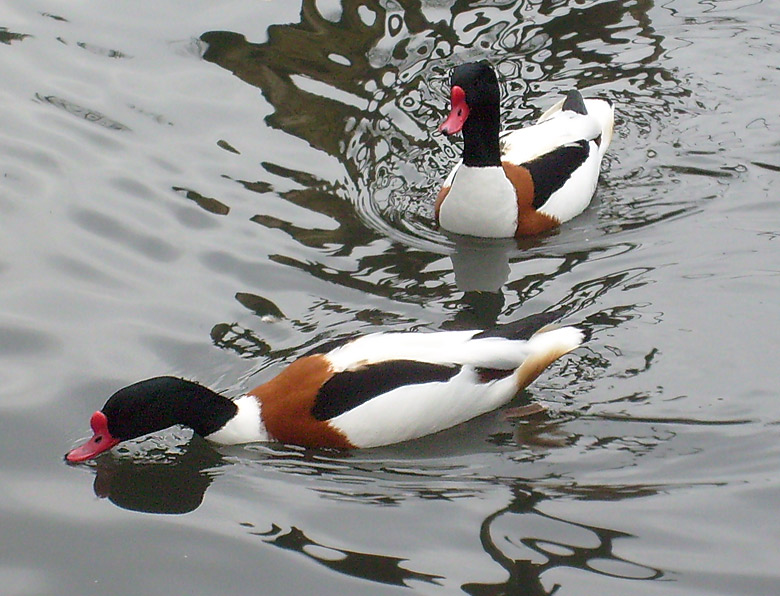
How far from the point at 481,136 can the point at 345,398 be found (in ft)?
9.39

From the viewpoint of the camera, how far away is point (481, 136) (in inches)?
299

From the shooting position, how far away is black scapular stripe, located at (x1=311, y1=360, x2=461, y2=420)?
5.21 meters

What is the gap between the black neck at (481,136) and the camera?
24.8 feet

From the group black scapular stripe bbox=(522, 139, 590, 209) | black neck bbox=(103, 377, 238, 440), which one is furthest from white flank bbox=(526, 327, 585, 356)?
black scapular stripe bbox=(522, 139, 590, 209)

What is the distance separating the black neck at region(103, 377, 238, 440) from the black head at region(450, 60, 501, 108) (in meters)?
3.00

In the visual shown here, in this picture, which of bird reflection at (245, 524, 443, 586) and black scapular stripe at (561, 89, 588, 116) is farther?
black scapular stripe at (561, 89, 588, 116)

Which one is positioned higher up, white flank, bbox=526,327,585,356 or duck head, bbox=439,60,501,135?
duck head, bbox=439,60,501,135

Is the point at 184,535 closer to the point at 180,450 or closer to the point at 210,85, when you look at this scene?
the point at 180,450

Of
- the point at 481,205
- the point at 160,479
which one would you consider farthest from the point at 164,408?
the point at 481,205

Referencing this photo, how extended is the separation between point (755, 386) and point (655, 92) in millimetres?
4138

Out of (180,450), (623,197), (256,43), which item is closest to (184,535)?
(180,450)

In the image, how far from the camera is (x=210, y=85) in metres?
9.10

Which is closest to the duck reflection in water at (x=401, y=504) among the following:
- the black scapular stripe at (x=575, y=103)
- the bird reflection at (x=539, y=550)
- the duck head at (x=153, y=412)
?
the bird reflection at (x=539, y=550)

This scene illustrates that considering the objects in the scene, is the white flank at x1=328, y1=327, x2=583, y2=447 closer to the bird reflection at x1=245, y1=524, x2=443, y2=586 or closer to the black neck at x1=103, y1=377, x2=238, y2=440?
the black neck at x1=103, y1=377, x2=238, y2=440
